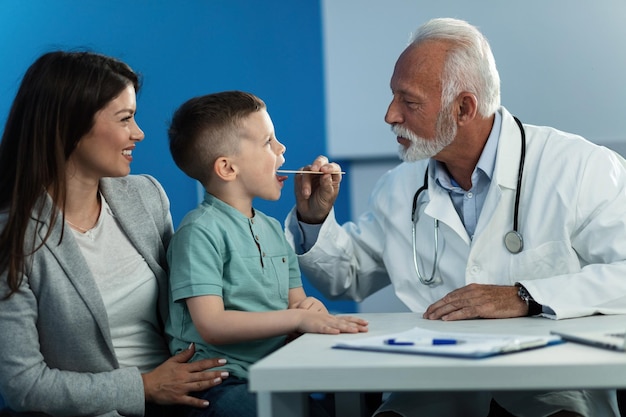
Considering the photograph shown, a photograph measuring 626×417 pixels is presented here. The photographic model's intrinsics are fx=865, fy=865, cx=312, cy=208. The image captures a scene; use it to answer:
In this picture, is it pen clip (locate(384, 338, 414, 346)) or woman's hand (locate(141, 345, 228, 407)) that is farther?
woman's hand (locate(141, 345, 228, 407))

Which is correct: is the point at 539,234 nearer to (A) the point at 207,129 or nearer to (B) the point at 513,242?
(B) the point at 513,242

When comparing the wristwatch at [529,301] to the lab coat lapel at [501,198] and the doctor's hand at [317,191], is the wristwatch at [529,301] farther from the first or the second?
the doctor's hand at [317,191]

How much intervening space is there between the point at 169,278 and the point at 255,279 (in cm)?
18

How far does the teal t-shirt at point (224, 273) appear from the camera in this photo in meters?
1.65

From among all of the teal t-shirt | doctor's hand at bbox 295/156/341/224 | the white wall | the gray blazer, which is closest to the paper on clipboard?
the teal t-shirt

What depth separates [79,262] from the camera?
1608mm

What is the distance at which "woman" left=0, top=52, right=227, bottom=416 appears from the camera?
5.08ft

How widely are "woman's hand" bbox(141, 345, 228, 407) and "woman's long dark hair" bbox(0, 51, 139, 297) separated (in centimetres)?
33

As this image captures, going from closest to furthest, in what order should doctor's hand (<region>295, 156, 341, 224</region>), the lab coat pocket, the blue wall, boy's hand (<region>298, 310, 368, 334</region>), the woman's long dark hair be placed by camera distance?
boy's hand (<region>298, 310, 368, 334</region>)
the woman's long dark hair
the lab coat pocket
doctor's hand (<region>295, 156, 341, 224</region>)
the blue wall

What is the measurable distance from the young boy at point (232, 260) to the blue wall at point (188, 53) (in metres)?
1.29

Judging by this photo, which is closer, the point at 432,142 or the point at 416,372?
the point at 416,372

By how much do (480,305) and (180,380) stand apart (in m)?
0.59

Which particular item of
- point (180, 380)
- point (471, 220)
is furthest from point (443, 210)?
point (180, 380)

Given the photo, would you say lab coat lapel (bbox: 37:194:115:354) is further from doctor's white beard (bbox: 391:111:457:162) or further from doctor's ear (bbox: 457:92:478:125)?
doctor's ear (bbox: 457:92:478:125)
